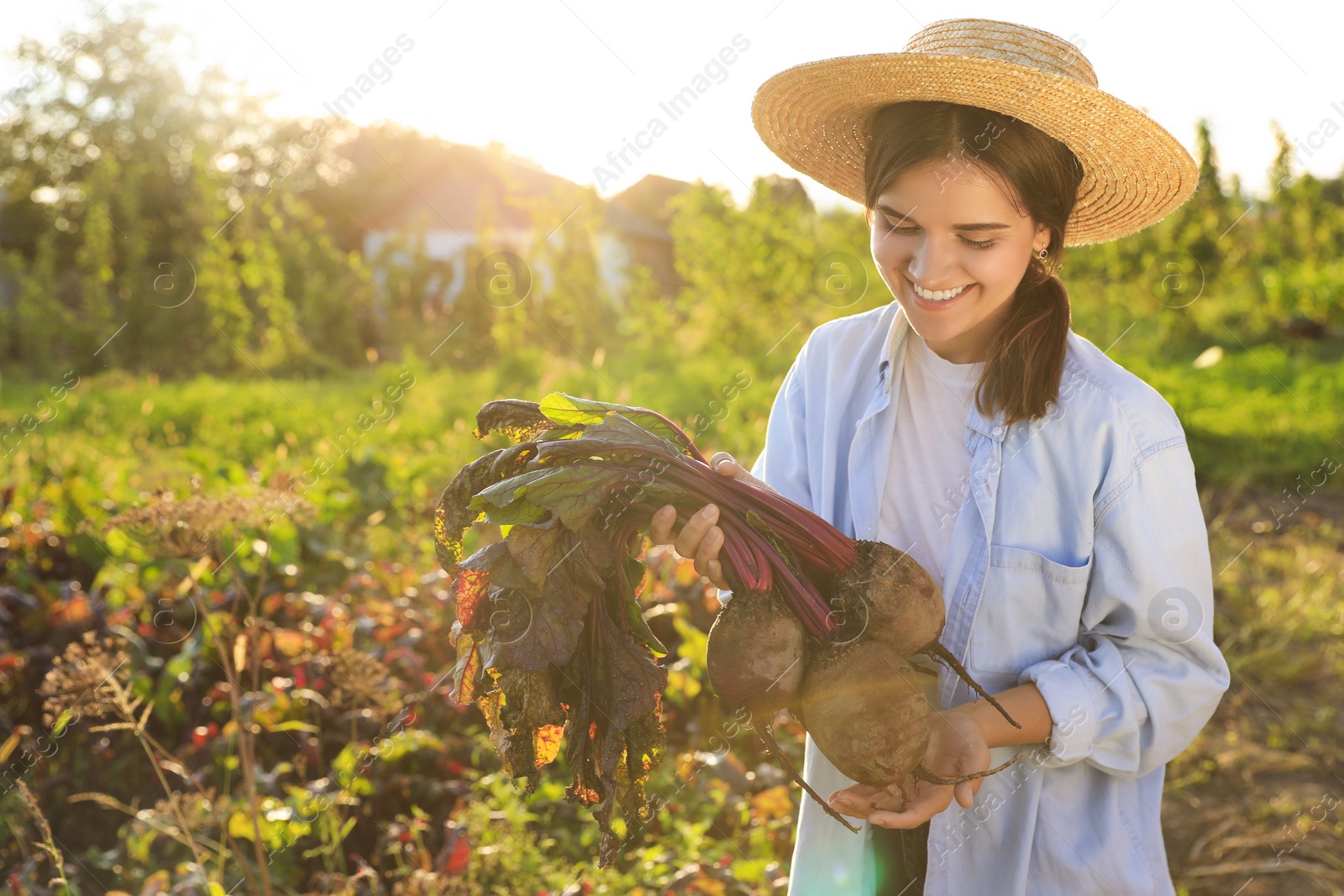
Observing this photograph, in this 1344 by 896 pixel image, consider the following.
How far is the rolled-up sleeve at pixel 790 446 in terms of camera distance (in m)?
1.89

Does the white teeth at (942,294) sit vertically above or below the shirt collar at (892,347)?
above

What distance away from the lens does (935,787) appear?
1502 mm

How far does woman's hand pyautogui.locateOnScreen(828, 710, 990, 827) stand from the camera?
1.45 m

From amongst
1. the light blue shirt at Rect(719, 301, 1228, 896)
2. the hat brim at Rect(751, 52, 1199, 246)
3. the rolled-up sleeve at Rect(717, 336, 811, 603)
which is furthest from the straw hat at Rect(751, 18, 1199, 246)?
the rolled-up sleeve at Rect(717, 336, 811, 603)

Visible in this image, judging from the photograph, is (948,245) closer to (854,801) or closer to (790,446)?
(790,446)

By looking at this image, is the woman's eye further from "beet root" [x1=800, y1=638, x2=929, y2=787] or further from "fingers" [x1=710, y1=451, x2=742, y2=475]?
"beet root" [x1=800, y1=638, x2=929, y2=787]

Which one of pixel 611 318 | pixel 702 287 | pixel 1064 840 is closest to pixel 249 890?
pixel 1064 840

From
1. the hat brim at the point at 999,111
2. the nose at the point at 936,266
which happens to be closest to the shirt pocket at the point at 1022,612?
the nose at the point at 936,266

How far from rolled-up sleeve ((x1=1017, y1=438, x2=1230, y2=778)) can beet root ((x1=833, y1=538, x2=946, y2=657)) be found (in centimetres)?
23

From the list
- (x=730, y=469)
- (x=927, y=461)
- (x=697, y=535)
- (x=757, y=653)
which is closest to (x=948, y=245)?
(x=927, y=461)

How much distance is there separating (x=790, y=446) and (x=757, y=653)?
61 centimetres

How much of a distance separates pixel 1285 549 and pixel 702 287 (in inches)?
269

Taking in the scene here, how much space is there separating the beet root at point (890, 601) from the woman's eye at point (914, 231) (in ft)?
1.91

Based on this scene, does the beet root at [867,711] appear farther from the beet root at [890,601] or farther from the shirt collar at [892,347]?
the shirt collar at [892,347]
